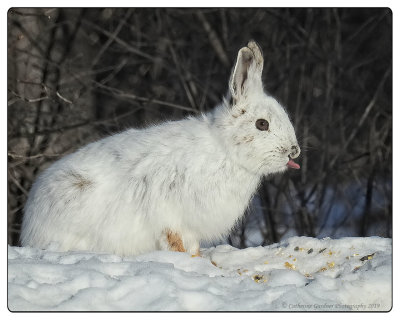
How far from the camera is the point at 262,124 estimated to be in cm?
389

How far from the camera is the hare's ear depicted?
393 centimetres

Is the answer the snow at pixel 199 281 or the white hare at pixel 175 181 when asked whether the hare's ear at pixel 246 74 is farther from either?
the snow at pixel 199 281

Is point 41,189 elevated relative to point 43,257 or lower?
elevated

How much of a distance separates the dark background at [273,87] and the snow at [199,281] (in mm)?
2909

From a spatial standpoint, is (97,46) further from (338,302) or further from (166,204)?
(338,302)

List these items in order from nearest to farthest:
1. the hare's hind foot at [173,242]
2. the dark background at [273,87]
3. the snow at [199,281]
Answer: the snow at [199,281]
the hare's hind foot at [173,242]
the dark background at [273,87]

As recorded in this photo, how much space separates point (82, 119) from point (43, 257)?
3100mm

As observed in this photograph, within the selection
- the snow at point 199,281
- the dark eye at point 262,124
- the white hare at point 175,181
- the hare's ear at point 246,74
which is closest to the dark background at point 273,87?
the white hare at point 175,181

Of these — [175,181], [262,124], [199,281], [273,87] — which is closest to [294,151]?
[262,124]

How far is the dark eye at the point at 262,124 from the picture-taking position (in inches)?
153

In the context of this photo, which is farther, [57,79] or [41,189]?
[57,79]

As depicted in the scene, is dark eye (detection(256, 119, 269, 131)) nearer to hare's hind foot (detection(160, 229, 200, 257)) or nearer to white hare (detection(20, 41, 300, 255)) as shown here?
white hare (detection(20, 41, 300, 255))

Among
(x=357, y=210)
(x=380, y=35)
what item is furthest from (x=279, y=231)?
(x=380, y=35)

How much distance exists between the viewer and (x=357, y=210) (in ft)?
25.3
